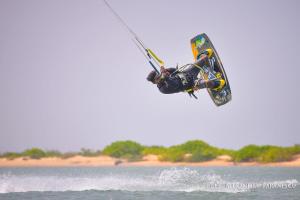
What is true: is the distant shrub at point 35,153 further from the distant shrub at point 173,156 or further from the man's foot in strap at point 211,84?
the man's foot in strap at point 211,84

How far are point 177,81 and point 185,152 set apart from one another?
64969 mm

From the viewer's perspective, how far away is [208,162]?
80.3 meters

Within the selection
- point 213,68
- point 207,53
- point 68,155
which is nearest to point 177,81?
point 213,68

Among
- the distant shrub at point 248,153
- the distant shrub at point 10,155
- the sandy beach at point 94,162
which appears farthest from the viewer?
the distant shrub at point 10,155

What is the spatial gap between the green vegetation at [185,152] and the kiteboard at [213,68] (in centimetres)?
5119

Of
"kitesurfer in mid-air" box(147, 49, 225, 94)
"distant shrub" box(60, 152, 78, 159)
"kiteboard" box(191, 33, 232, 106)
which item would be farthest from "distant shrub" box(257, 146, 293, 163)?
"kitesurfer in mid-air" box(147, 49, 225, 94)

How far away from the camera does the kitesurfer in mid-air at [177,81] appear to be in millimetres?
18594

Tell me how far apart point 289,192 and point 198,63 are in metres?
8.15

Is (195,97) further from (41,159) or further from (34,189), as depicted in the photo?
(41,159)

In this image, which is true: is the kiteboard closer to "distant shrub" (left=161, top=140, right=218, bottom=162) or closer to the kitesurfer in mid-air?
the kitesurfer in mid-air

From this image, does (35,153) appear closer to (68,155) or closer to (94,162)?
(68,155)

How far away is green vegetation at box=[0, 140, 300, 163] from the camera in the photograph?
7225cm

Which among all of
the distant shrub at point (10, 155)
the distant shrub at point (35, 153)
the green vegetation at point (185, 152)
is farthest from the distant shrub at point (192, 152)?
the distant shrub at point (10, 155)

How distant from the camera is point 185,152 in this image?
83.1 meters
